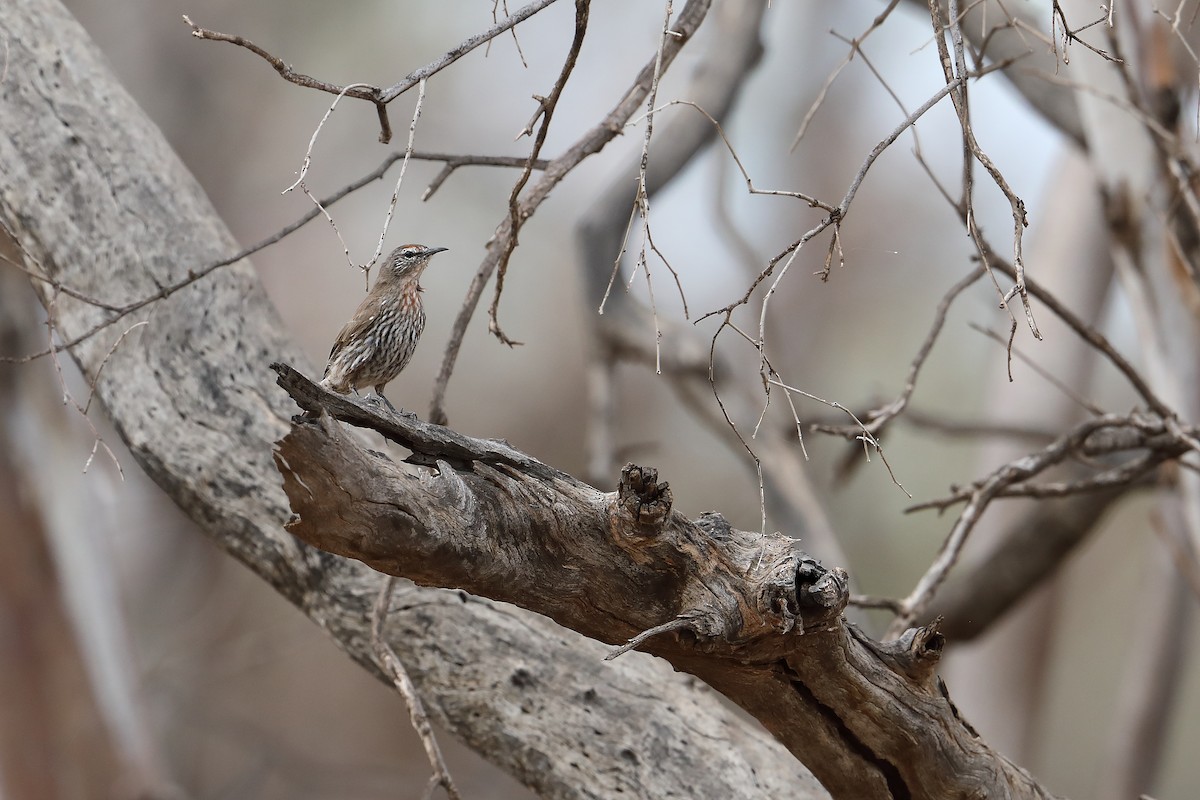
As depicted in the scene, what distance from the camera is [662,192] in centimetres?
495

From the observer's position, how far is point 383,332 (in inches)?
115

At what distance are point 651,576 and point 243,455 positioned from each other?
1.29 metres

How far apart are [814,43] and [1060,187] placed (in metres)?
5.92

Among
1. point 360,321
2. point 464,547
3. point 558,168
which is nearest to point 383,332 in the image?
point 360,321

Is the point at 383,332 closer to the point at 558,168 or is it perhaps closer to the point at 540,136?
the point at 558,168

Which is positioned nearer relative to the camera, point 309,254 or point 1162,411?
point 1162,411

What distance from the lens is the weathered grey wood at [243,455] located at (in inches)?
107

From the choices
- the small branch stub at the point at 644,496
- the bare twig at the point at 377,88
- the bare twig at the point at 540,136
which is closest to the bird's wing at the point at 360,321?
the bare twig at the point at 540,136

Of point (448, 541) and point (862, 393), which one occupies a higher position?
point (862, 393)

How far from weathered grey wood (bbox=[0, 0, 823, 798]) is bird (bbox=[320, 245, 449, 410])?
0.54ft

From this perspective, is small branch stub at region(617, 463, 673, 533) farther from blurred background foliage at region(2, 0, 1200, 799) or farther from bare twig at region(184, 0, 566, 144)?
blurred background foliage at region(2, 0, 1200, 799)

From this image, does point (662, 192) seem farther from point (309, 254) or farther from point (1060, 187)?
point (309, 254)

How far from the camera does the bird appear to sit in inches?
115

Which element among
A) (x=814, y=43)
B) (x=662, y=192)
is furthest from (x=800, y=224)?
(x=662, y=192)
